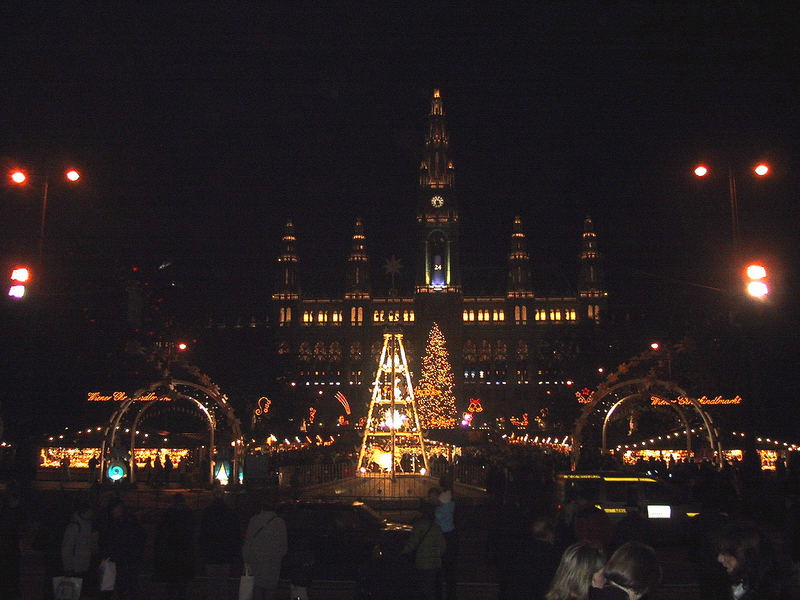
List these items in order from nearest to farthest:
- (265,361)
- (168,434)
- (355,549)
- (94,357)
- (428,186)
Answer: (355,549), (94,357), (168,434), (265,361), (428,186)

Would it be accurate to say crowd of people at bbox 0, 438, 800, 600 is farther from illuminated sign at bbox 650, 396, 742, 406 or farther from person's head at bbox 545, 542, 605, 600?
illuminated sign at bbox 650, 396, 742, 406

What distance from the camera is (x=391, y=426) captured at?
30297 millimetres

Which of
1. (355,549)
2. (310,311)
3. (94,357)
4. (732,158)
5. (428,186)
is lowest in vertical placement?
(355,549)

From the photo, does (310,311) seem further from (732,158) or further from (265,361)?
(732,158)

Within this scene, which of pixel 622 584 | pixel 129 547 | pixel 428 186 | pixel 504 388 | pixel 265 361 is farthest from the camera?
pixel 428 186

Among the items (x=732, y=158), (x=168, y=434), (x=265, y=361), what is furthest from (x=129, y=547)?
(x=265, y=361)

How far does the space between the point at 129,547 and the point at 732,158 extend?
41.3ft

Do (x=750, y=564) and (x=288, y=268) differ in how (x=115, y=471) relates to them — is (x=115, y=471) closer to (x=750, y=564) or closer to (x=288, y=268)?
(x=750, y=564)

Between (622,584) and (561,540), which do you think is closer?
(622,584)

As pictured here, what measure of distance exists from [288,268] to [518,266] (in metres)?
31.1

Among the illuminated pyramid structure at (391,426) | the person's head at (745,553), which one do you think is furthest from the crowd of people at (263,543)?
the illuminated pyramid structure at (391,426)

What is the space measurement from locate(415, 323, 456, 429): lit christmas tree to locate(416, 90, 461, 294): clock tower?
4830 centimetres

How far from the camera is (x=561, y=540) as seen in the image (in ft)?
35.5

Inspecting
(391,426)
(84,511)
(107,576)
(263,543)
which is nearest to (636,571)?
(263,543)
